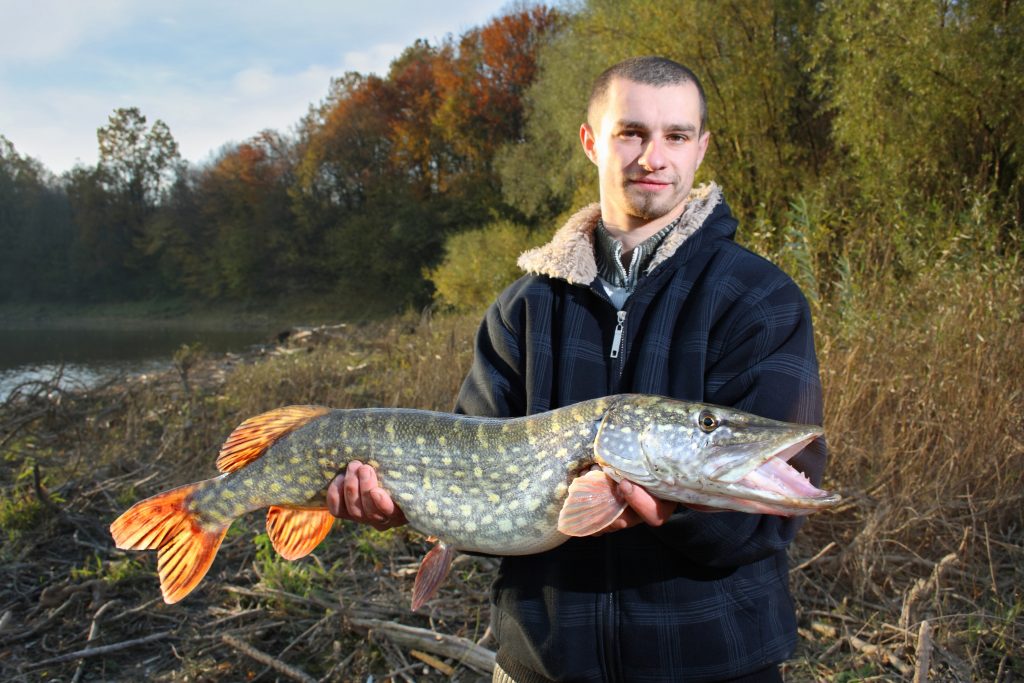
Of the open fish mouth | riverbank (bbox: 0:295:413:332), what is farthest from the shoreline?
the open fish mouth

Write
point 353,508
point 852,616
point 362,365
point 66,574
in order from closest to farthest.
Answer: point 353,508 < point 852,616 < point 66,574 < point 362,365

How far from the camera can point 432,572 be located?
201 cm

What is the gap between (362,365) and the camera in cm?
1005

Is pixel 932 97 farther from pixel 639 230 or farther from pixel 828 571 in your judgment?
pixel 639 230

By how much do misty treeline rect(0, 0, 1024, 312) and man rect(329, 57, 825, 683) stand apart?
3729 millimetres

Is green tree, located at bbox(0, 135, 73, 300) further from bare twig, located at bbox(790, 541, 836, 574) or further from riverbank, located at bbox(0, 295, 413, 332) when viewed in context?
bare twig, located at bbox(790, 541, 836, 574)

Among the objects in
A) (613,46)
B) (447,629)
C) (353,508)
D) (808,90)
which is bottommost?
(447,629)

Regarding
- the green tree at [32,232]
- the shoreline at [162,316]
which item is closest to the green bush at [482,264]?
the shoreline at [162,316]

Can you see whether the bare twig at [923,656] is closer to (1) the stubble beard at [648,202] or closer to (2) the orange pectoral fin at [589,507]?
(2) the orange pectoral fin at [589,507]

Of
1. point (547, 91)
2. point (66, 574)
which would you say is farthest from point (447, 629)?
point (547, 91)

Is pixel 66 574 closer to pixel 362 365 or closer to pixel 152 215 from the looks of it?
pixel 362 365

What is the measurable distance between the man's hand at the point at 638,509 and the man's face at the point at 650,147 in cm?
68

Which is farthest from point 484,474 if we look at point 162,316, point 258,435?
point 162,316

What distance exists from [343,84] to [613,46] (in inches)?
975
